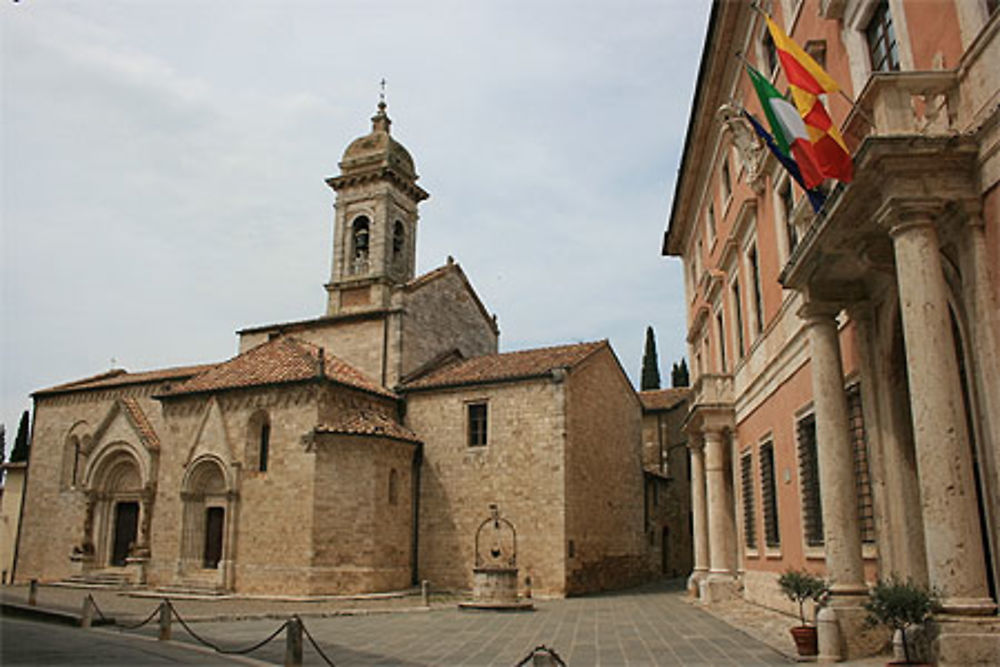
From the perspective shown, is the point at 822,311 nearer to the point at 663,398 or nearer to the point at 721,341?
the point at 721,341

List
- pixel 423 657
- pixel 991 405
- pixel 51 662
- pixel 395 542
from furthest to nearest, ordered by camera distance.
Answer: pixel 395 542
pixel 423 657
pixel 51 662
pixel 991 405

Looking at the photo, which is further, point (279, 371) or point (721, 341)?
point (279, 371)

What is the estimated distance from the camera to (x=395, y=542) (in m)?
24.3

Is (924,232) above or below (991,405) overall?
above

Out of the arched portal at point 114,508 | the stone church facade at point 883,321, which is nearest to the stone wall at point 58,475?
the arched portal at point 114,508

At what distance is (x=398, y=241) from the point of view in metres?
32.4

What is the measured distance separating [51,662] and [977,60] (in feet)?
40.7

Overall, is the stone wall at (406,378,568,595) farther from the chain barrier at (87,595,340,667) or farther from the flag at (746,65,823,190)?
the flag at (746,65,823,190)

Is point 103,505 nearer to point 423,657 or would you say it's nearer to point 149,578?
point 149,578

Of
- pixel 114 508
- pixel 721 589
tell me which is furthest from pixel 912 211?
pixel 114 508

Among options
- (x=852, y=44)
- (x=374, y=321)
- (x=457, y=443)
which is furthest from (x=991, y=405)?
(x=374, y=321)

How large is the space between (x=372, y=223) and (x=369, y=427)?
36.0ft

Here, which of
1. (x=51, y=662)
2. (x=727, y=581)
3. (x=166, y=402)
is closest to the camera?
(x=51, y=662)

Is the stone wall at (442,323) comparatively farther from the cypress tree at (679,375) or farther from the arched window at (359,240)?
the cypress tree at (679,375)
